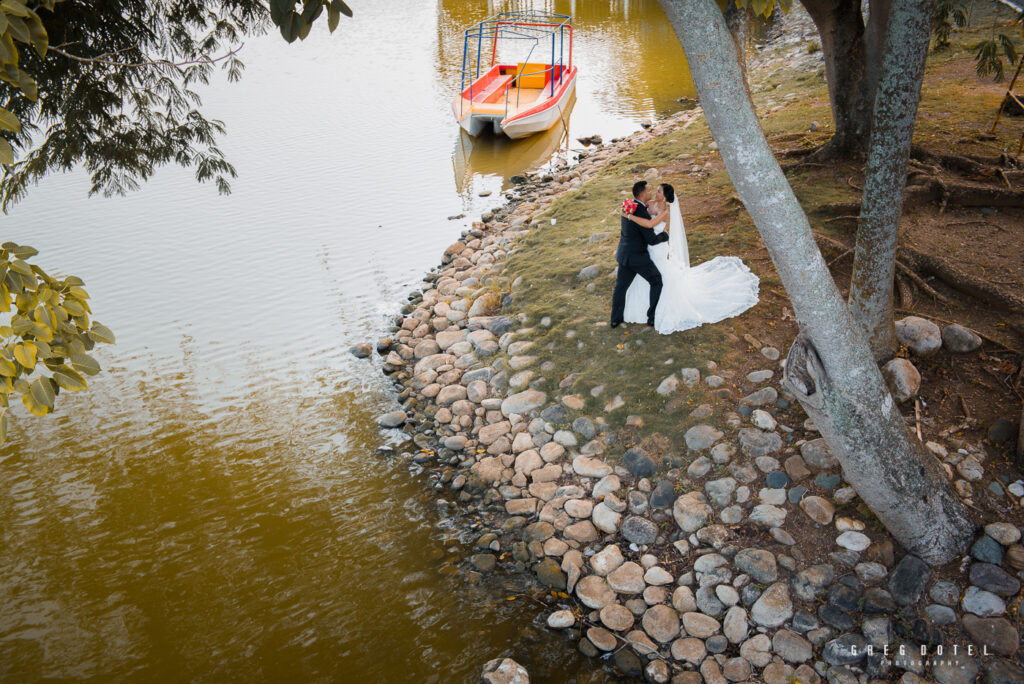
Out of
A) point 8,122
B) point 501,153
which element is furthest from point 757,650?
point 501,153

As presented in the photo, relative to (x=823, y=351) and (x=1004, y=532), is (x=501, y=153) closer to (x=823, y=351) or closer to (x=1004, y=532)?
(x=823, y=351)

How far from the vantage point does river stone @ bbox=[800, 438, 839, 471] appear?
4.77 meters

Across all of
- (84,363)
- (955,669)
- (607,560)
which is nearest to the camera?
(84,363)

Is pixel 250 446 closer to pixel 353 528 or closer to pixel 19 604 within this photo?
pixel 353 528

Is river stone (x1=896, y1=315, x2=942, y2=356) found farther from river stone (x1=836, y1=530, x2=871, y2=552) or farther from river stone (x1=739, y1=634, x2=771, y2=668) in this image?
river stone (x1=739, y1=634, x2=771, y2=668)

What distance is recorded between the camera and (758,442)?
509cm

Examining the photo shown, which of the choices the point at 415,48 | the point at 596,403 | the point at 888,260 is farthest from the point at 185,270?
the point at 415,48

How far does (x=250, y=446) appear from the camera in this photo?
6.80 meters

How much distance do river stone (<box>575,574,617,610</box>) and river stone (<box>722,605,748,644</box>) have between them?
74 centimetres

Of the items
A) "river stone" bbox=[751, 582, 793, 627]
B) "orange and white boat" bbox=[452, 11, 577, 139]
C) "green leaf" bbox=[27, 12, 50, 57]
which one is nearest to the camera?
"green leaf" bbox=[27, 12, 50, 57]

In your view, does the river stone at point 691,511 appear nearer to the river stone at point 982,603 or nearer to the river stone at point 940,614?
the river stone at point 940,614

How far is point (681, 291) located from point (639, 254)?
540mm

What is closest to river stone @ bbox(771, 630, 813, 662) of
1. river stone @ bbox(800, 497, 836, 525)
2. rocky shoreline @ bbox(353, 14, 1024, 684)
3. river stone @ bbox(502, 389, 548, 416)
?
rocky shoreline @ bbox(353, 14, 1024, 684)

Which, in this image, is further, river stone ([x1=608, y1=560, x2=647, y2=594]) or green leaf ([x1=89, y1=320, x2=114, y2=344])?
river stone ([x1=608, y1=560, x2=647, y2=594])
